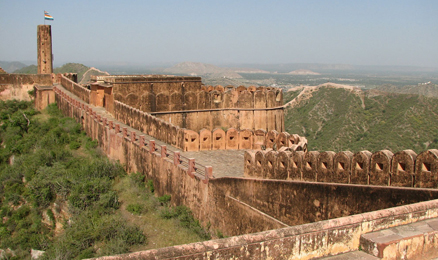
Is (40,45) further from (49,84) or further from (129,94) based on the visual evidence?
(129,94)

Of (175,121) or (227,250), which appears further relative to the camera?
(175,121)

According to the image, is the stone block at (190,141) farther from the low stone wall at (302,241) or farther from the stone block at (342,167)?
the low stone wall at (302,241)

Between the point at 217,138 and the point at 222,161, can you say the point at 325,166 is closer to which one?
the point at 222,161

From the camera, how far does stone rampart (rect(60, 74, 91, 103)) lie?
23.5 m

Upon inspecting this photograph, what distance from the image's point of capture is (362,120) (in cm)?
3931

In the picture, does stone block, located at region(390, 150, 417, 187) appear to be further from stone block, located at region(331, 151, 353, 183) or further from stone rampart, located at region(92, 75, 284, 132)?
stone rampart, located at region(92, 75, 284, 132)

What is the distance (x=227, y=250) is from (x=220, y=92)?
16178 mm

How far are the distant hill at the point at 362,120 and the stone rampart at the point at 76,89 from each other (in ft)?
60.4

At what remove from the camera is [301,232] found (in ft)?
18.2

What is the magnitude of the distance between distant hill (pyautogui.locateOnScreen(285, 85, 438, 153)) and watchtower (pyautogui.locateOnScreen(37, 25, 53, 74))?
20531mm

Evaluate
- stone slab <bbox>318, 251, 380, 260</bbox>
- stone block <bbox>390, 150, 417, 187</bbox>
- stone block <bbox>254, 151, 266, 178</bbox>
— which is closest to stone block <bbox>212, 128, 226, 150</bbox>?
stone block <bbox>254, 151, 266, 178</bbox>

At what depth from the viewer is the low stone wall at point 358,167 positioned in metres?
6.84

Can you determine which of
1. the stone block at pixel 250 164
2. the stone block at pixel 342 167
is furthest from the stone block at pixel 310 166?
the stone block at pixel 250 164

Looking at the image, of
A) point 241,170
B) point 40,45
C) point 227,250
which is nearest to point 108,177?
point 241,170
